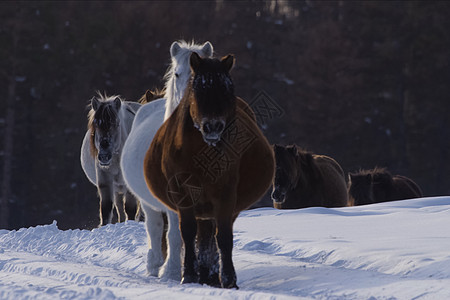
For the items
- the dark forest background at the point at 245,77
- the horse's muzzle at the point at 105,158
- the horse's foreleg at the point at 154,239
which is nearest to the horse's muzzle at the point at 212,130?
the horse's foreleg at the point at 154,239

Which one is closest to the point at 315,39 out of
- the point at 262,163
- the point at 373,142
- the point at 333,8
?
the point at 333,8

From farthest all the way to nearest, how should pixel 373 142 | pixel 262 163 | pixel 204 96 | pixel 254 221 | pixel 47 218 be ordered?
pixel 373 142 < pixel 47 218 < pixel 254 221 < pixel 262 163 < pixel 204 96

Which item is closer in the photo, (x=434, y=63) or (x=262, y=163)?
(x=262, y=163)

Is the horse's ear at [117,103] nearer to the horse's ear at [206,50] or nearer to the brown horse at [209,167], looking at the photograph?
the horse's ear at [206,50]

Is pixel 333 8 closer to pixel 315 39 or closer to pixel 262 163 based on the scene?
pixel 315 39

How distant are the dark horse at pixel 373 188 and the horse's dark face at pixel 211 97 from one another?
10.2 metres

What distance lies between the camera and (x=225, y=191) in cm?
532

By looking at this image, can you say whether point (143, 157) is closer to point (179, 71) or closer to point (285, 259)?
point (179, 71)

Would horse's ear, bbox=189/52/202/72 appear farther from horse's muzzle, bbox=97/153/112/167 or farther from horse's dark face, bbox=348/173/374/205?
horse's dark face, bbox=348/173/374/205

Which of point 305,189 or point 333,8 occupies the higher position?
point 333,8

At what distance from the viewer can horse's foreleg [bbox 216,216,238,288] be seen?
17.5ft

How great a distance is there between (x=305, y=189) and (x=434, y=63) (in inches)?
775

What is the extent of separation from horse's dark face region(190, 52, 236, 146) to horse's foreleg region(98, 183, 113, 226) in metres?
6.92

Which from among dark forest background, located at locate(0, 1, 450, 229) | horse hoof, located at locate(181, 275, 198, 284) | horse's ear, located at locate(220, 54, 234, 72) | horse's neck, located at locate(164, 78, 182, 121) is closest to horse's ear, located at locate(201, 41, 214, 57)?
horse's neck, located at locate(164, 78, 182, 121)
